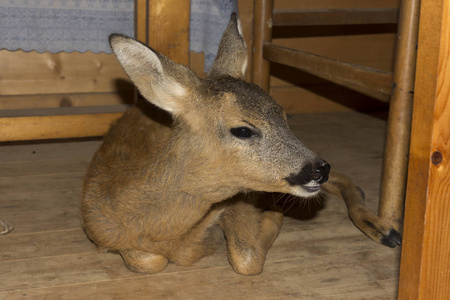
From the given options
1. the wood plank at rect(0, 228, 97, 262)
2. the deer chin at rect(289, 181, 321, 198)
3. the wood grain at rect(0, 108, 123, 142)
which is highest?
the deer chin at rect(289, 181, 321, 198)

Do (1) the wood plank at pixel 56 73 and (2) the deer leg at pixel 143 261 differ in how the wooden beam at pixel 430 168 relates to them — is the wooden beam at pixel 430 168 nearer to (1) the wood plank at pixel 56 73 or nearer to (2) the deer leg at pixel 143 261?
(2) the deer leg at pixel 143 261

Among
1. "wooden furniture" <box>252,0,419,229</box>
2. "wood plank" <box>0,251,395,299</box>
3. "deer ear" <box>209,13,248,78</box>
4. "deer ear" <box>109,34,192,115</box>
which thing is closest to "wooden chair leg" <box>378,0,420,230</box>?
"wooden furniture" <box>252,0,419,229</box>

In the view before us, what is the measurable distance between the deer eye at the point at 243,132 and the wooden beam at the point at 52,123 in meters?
1.46

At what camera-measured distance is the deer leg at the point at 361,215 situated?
302cm

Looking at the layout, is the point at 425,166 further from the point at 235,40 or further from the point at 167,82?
the point at 235,40

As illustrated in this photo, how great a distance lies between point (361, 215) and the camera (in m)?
3.20

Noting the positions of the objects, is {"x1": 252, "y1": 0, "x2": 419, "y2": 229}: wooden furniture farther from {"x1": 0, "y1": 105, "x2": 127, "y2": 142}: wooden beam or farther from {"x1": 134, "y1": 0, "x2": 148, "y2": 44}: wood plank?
{"x1": 0, "y1": 105, "x2": 127, "y2": 142}: wooden beam

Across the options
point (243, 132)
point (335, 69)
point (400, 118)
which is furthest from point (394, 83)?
point (243, 132)

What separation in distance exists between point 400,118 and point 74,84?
3.07m

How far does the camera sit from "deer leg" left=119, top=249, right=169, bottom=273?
263 centimetres

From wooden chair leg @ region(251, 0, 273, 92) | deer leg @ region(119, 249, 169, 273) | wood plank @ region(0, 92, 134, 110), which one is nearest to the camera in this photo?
deer leg @ region(119, 249, 169, 273)

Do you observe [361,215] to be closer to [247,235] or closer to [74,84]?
[247,235]

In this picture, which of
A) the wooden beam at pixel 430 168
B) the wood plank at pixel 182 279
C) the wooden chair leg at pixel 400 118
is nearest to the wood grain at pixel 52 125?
the wood plank at pixel 182 279

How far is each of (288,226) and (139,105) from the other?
3.37 ft
